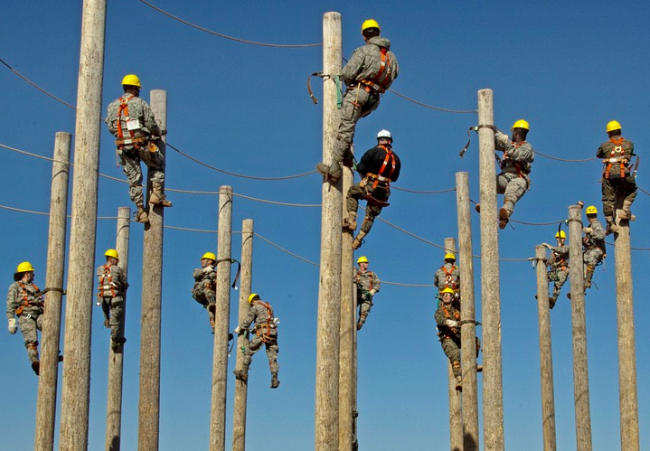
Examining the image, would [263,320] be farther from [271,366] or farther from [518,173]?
[518,173]

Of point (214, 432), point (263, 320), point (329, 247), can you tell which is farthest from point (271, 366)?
point (329, 247)

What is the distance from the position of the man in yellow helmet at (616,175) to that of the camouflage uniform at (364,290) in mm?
4771

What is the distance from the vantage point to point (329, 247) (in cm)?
884

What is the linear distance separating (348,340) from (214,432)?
4.41 meters

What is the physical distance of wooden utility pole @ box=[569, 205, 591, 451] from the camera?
14.9 m

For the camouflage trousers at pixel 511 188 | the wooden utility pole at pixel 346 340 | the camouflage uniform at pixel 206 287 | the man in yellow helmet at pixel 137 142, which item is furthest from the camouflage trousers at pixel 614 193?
the camouflage uniform at pixel 206 287

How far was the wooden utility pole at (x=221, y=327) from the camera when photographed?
1444 centimetres

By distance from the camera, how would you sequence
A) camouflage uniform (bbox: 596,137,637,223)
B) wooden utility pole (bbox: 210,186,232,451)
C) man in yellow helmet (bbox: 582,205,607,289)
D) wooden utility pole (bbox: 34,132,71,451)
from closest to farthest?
wooden utility pole (bbox: 34,132,71,451)
camouflage uniform (bbox: 596,137,637,223)
wooden utility pole (bbox: 210,186,232,451)
man in yellow helmet (bbox: 582,205,607,289)

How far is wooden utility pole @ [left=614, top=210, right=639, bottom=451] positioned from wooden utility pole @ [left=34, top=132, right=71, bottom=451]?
6.56 m

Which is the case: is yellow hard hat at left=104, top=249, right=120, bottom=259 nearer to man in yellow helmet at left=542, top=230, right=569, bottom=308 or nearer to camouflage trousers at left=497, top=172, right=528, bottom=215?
camouflage trousers at left=497, top=172, right=528, bottom=215

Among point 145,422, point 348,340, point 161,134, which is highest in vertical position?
point 161,134

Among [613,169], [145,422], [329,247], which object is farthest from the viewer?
[613,169]

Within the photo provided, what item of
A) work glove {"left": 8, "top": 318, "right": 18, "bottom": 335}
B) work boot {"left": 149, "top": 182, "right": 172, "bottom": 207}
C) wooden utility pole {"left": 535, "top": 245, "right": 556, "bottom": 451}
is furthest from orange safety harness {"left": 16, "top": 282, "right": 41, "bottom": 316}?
wooden utility pole {"left": 535, "top": 245, "right": 556, "bottom": 451}

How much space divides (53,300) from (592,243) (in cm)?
993
